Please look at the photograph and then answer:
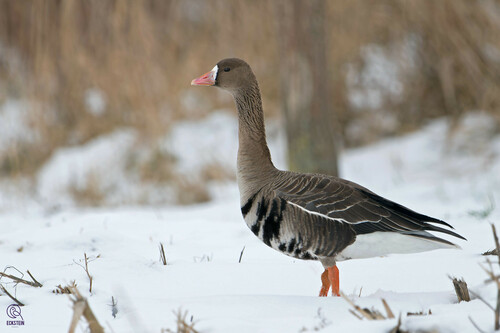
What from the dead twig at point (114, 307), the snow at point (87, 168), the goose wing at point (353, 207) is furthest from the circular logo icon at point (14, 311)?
the snow at point (87, 168)

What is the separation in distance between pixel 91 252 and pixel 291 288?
4.14 ft

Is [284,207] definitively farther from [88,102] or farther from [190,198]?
[88,102]

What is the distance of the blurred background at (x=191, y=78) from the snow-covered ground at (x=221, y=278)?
1.99m

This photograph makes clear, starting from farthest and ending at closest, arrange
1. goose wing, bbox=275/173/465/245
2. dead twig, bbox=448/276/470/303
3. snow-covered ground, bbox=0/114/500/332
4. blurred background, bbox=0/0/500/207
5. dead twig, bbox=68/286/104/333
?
blurred background, bbox=0/0/500/207
goose wing, bbox=275/173/465/245
dead twig, bbox=448/276/470/303
snow-covered ground, bbox=0/114/500/332
dead twig, bbox=68/286/104/333

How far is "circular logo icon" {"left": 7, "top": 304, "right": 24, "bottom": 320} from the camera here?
8.60 ft

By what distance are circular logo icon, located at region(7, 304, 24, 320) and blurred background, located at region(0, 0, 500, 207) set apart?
3824mm

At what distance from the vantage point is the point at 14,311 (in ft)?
8.73

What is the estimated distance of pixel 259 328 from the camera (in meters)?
2.29

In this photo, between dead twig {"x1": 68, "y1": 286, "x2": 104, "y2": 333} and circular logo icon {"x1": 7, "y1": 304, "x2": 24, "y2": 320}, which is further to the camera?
circular logo icon {"x1": 7, "y1": 304, "x2": 24, "y2": 320}

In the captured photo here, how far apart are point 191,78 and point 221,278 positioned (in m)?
5.91

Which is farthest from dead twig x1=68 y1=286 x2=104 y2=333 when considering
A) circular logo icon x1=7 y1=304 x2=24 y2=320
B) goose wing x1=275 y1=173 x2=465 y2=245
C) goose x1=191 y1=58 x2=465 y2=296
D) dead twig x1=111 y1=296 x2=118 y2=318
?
goose wing x1=275 y1=173 x2=465 y2=245

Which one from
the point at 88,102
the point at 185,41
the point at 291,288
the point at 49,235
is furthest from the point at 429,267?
the point at 88,102

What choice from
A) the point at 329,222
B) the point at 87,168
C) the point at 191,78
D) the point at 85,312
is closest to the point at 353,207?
the point at 329,222

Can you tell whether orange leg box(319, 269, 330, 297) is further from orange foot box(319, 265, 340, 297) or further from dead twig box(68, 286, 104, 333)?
dead twig box(68, 286, 104, 333)
